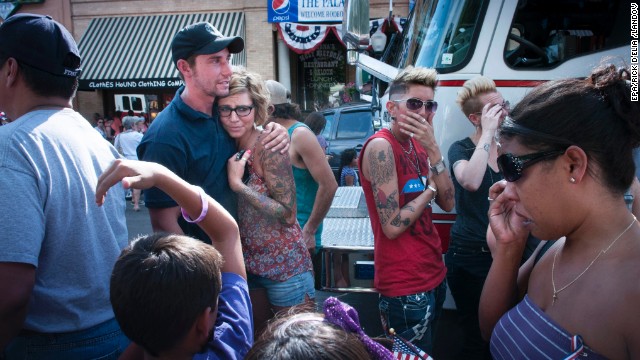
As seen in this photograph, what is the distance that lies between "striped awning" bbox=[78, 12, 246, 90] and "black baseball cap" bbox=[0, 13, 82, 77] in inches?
584

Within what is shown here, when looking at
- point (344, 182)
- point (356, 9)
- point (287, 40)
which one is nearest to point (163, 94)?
point (287, 40)

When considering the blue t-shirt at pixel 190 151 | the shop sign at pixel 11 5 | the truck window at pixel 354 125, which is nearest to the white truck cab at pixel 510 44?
the blue t-shirt at pixel 190 151

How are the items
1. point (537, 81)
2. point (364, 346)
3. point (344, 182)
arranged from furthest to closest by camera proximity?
point (344, 182), point (537, 81), point (364, 346)

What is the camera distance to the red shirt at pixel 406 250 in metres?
2.48

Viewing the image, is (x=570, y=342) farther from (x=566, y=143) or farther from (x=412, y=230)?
(x=412, y=230)

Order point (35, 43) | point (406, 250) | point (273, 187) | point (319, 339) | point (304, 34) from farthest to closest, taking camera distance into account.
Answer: point (304, 34), point (406, 250), point (273, 187), point (35, 43), point (319, 339)

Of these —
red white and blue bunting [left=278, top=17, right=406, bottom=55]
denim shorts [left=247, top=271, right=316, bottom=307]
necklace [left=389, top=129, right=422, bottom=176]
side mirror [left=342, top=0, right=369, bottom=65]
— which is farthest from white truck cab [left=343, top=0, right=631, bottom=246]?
red white and blue bunting [left=278, top=17, right=406, bottom=55]

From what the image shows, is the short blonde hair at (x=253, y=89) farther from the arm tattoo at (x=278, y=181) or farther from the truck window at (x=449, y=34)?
the truck window at (x=449, y=34)

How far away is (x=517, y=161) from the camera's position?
151 centimetres

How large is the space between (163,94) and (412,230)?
17.2m

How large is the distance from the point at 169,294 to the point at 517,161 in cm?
118

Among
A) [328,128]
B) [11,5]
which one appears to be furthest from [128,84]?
[328,128]

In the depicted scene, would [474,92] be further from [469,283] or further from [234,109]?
[234,109]

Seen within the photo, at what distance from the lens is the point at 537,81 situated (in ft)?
11.1
